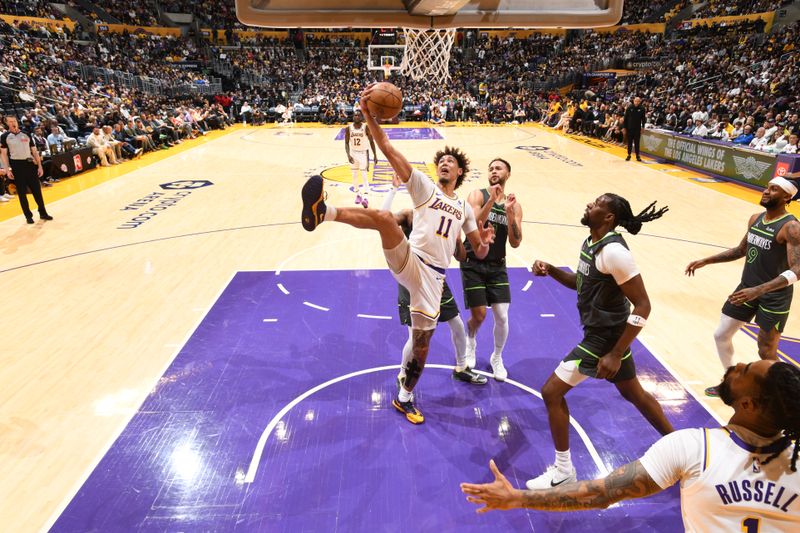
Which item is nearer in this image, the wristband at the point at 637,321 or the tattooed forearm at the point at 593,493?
the tattooed forearm at the point at 593,493

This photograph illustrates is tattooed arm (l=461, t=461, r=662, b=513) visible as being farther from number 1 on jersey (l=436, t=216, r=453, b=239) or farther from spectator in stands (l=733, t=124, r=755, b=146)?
spectator in stands (l=733, t=124, r=755, b=146)

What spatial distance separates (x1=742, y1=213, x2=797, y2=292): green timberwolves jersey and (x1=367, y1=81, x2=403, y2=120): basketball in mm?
3110

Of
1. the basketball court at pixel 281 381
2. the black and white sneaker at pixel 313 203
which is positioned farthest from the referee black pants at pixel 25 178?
the black and white sneaker at pixel 313 203

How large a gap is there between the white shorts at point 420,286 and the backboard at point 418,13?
3.40 metres

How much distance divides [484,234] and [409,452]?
1832 millimetres

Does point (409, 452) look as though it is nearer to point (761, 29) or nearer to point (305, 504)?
point (305, 504)

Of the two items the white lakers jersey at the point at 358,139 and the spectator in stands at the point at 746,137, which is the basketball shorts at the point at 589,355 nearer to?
the white lakers jersey at the point at 358,139

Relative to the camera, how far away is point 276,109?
26.5 m

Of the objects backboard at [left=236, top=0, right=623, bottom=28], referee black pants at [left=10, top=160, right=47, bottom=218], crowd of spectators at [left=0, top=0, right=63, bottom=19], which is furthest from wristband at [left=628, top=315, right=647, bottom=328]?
crowd of spectators at [left=0, top=0, right=63, bottom=19]

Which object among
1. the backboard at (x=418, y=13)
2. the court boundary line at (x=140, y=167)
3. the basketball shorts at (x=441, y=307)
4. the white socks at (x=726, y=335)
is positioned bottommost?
the court boundary line at (x=140, y=167)

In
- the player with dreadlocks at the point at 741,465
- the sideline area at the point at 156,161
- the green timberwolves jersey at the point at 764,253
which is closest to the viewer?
the player with dreadlocks at the point at 741,465

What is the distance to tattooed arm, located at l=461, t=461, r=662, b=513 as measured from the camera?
187cm

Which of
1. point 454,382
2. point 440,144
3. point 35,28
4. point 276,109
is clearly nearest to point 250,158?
point 440,144

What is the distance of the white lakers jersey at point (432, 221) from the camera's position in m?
3.90
